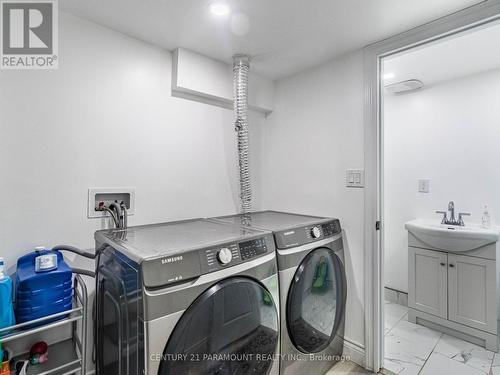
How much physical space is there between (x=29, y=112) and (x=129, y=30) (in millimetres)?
727

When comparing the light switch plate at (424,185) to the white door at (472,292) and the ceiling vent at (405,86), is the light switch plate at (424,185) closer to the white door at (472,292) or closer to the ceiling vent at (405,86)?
the white door at (472,292)

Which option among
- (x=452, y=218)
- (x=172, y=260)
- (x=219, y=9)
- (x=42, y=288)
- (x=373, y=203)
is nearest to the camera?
(x=172, y=260)

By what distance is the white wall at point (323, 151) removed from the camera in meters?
1.81

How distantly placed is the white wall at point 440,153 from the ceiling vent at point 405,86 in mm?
97

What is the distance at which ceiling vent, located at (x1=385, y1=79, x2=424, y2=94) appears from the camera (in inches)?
94.3

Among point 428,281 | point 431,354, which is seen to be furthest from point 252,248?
point 428,281

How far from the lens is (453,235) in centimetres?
200

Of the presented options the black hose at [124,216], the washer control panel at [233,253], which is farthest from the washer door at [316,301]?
the black hose at [124,216]

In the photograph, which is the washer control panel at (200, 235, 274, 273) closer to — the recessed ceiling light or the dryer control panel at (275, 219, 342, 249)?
the dryer control panel at (275, 219, 342, 249)

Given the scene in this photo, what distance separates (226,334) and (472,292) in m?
2.03

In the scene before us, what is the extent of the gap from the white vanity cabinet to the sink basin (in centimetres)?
6

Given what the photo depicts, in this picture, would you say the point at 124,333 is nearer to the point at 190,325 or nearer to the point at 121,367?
the point at 121,367

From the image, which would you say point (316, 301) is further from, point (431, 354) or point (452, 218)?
point (452, 218)
